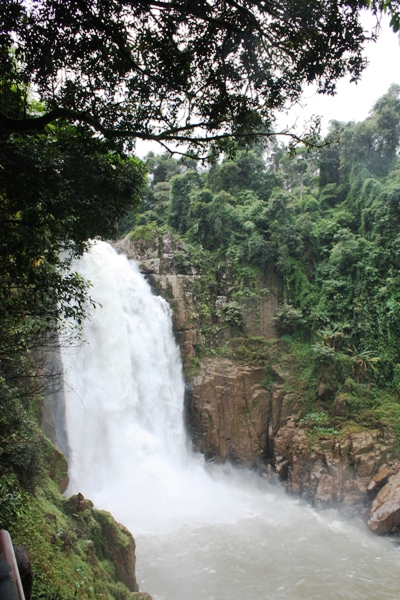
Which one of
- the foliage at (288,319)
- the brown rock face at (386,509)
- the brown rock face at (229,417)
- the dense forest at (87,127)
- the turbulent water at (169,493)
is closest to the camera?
the dense forest at (87,127)

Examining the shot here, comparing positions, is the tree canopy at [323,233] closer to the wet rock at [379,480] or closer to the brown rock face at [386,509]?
the wet rock at [379,480]

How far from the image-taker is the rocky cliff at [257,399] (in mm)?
14320

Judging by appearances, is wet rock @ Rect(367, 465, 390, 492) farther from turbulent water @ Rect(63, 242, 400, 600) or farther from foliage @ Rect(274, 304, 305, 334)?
foliage @ Rect(274, 304, 305, 334)

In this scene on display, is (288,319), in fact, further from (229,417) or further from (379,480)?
(379,480)

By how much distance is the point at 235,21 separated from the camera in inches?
185

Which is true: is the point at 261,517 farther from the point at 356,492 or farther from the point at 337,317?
the point at 337,317

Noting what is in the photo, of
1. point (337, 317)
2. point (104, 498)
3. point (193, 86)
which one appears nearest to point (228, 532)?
point (104, 498)

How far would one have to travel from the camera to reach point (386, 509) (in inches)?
500

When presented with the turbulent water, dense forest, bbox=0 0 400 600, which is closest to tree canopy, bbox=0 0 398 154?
dense forest, bbox=0 0 400 600

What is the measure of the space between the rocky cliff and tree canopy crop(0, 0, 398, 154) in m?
13.2

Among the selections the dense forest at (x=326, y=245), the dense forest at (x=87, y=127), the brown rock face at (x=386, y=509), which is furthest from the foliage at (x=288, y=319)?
the dense forest at (x=87, y=127)

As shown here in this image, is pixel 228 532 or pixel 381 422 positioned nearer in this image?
pixel 228 532

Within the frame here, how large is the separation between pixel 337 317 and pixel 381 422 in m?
5.12

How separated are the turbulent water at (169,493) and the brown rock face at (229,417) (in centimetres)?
65
